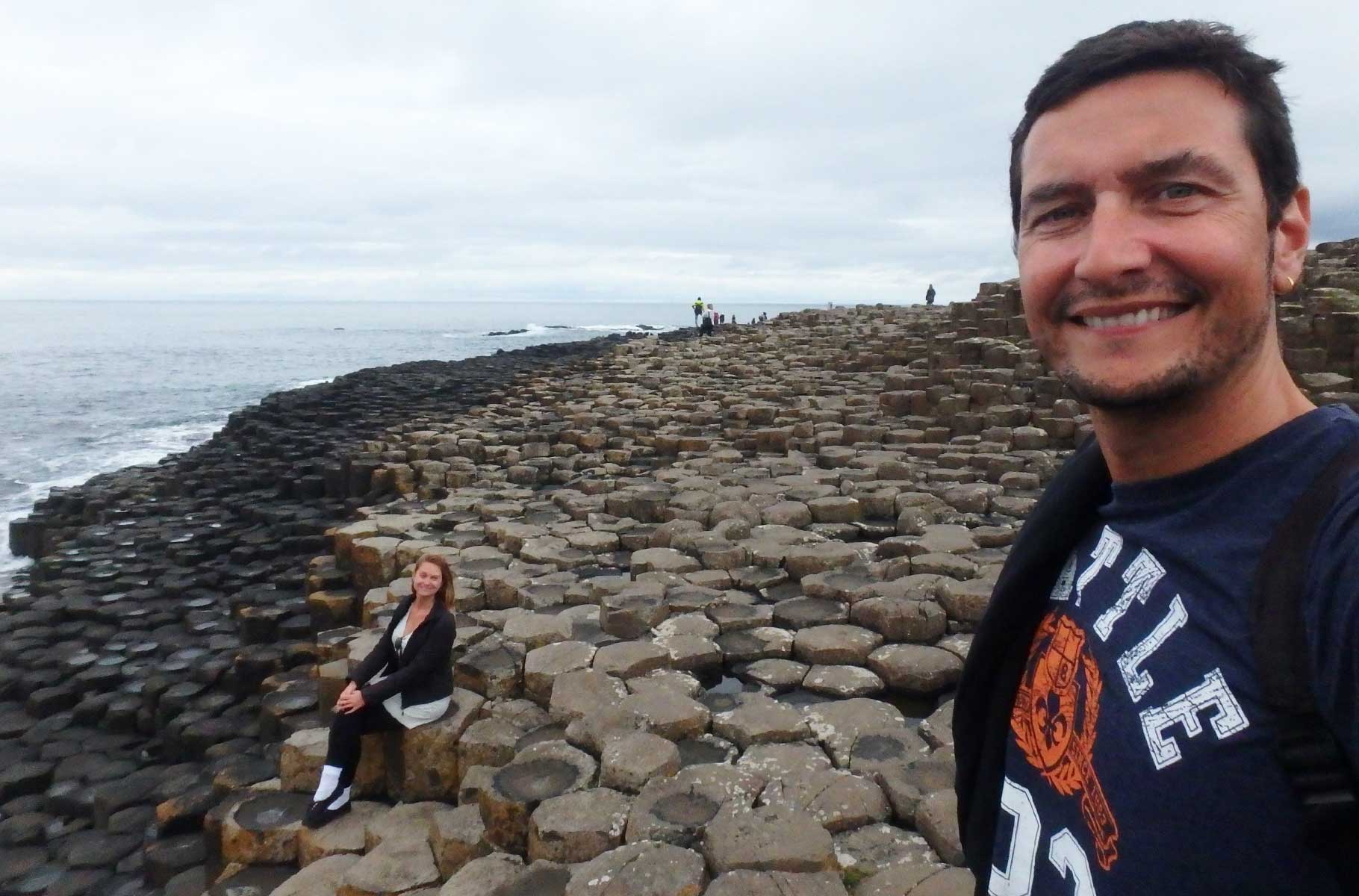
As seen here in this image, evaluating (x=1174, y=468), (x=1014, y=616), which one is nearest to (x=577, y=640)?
(x=1014, y=616)

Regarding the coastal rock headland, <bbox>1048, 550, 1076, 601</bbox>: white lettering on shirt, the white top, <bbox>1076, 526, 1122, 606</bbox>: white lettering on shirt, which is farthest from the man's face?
the white top

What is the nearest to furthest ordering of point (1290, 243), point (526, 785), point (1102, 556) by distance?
1. point (1290, 243)
2. point (1102, 556)
3. point (526, 785)

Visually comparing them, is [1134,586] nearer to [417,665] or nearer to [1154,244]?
[1154,244]

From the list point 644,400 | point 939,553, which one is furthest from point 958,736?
point 644,400

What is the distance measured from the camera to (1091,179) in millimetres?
1474

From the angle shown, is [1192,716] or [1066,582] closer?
[1192,716]

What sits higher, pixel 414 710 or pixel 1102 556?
pixel 1102 556

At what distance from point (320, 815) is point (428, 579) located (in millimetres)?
1473

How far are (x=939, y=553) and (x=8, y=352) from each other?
308 feet

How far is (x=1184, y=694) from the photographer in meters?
1.26

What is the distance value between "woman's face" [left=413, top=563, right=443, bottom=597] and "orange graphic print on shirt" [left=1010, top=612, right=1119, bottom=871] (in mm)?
4045

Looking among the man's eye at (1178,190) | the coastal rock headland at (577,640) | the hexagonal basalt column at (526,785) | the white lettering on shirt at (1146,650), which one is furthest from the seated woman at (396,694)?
the man's eye at (1178,190)

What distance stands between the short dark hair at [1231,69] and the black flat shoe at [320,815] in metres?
5.24

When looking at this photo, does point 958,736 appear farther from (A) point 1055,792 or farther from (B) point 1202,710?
(B) point 1202,710
